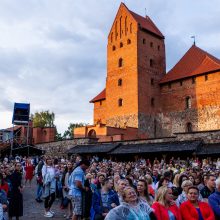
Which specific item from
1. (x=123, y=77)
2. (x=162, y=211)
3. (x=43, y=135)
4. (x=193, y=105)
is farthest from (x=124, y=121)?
(x=162, y=211)

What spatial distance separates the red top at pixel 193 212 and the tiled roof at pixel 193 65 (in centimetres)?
3389

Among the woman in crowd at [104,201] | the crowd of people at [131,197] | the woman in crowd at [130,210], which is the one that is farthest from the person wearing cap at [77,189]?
the woman in crowd at [130,210]

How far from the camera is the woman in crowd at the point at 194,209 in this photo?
17.7ft

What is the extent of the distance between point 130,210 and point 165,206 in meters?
0.95

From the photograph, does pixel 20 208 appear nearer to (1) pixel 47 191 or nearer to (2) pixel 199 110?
(1) pixel 47 191

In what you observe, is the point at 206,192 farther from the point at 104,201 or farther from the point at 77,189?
the point at 77,189

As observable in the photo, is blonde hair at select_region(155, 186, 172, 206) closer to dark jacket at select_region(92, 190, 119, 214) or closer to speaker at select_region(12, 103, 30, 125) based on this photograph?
dark jacket at select_region(92, 190, 119, 214)

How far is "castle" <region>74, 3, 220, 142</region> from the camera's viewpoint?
38.5 m

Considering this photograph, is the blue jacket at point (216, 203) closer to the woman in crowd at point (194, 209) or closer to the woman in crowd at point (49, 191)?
the woman in crowd at point (194, 209)

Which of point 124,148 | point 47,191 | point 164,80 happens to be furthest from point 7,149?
point 47,191

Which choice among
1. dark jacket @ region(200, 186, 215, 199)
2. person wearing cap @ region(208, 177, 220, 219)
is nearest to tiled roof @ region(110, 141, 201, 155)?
dark jacket @ region(200, 186, 215, 199)

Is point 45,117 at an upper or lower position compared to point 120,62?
lower

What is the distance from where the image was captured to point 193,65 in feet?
138

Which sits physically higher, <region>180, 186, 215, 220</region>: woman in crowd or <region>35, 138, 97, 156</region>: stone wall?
<region>35, 138, 97, 156</region>: stone wall
